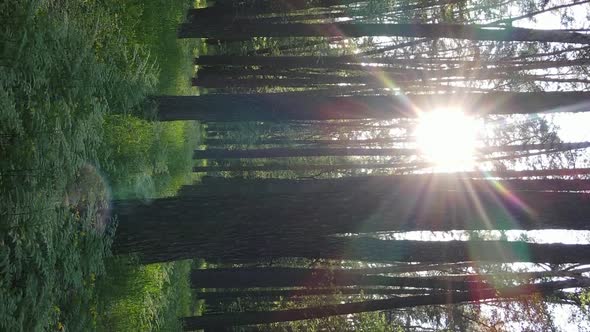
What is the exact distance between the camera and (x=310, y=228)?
18.7 ft

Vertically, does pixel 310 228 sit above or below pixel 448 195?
below

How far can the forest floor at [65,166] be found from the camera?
4.57 m

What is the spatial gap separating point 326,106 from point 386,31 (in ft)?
11.8

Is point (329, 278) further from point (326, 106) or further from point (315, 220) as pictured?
point (315, 220)

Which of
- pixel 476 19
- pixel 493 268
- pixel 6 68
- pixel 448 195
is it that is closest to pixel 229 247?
pixel 448 195

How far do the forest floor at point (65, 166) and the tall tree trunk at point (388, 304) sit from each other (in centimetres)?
303

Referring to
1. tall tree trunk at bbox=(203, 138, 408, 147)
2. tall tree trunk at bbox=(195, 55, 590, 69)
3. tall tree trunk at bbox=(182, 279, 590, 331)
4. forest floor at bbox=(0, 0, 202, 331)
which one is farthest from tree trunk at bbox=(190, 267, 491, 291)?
tall tree trunk at bbox=(203, 138, 408, 147)

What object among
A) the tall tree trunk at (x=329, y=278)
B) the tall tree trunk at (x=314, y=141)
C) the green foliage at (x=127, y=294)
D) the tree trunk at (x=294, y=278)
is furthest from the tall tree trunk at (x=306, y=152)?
the green foliage at (x=127, y=294)

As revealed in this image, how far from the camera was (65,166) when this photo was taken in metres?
5.31

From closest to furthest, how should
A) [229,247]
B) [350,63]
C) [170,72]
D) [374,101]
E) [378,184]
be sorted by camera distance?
[229,247]
[378,184]
[374,101]
[170,72]
[350,63]

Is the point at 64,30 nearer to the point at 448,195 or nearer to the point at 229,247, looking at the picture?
the point at 229,247

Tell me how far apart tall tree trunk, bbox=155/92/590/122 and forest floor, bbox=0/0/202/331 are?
68 cm

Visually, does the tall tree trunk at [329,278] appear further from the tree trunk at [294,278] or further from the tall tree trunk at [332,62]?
the tall tree trunk at [332,62]

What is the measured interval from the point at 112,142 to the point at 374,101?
12.6 ft
